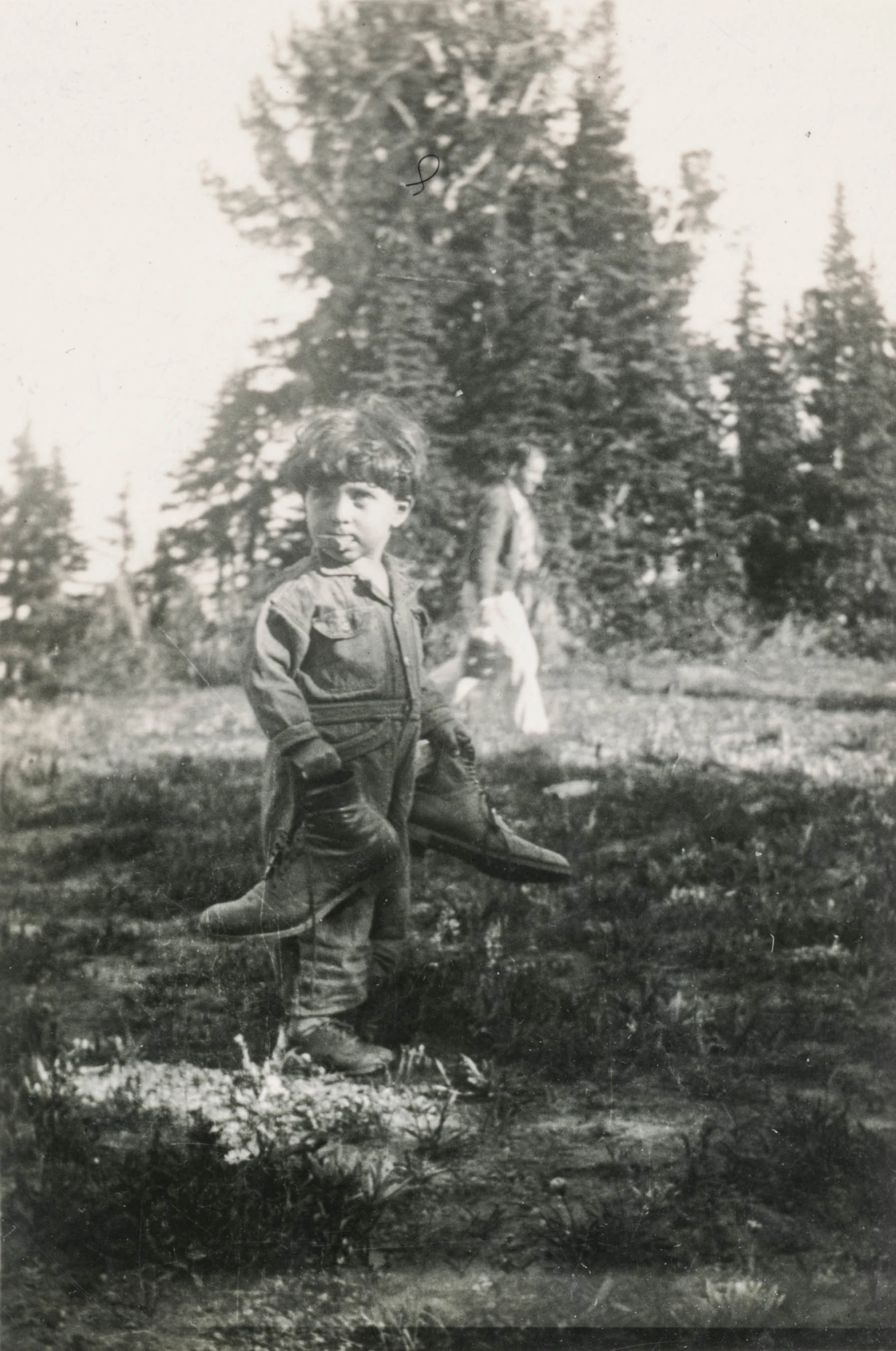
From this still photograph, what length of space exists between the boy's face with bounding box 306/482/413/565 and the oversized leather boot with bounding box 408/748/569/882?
2.08 ft

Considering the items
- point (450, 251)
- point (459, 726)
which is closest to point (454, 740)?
point (459, 726)

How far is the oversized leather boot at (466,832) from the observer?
374 centimetres

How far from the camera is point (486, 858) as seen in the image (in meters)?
3.74

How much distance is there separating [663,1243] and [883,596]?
1.96m

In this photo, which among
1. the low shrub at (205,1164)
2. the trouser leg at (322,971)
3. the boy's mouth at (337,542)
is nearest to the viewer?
the low shrub at (205,1164)

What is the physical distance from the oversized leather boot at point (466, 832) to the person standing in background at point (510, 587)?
242mm

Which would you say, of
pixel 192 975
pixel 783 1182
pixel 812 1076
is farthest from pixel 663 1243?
pixel 192 975

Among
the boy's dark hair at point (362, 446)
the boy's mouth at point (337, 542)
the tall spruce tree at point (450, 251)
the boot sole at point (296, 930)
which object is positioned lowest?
the boot sole at point (296, 930)

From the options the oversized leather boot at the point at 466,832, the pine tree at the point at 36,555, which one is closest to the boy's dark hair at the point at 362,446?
the pine tree at the point at 36,555

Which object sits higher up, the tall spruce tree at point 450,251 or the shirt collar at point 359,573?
the tall spruce tree at point 450,251

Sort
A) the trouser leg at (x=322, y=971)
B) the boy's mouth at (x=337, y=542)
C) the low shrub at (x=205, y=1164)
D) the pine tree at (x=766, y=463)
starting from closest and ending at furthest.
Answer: the low shrub at (x=205, y=1164), the trouser leg at (x=322, y=971), the boy's mouth at (x=337, y=542), the pine tree at (x=766, y=463)

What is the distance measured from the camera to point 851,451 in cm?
392

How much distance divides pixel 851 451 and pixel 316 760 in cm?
186

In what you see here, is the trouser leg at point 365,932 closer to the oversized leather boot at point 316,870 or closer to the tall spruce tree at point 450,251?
the oversized leather boot at point 316,870
